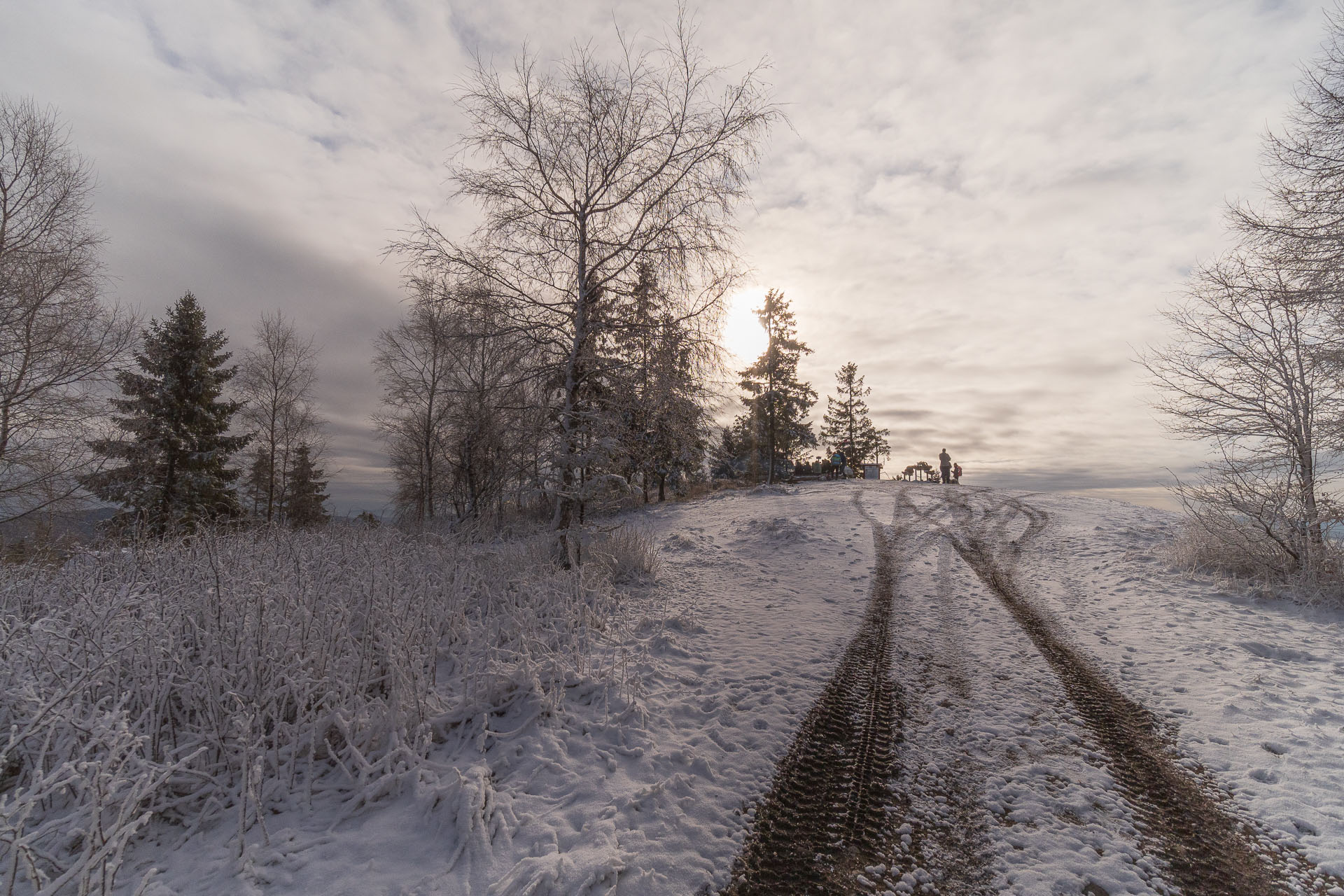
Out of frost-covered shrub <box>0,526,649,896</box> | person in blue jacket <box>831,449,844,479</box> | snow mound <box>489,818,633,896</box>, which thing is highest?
person in blue jacket <box>831,449,844,479</box>

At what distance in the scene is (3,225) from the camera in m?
10.2

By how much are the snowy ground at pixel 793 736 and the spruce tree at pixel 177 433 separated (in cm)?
2127

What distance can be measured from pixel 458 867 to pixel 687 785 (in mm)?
1591

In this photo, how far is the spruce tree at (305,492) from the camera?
1171 inches

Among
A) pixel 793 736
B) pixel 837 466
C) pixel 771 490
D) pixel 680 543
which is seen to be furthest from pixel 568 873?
pixel 837 466

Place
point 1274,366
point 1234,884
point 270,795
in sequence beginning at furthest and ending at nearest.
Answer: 1. point 1274,366
2. point 270,795
3. point 1234,884

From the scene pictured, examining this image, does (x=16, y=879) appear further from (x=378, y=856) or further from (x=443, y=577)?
(x=443, y=577)

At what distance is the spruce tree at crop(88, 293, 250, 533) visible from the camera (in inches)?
731

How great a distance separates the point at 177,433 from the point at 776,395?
3018 cm

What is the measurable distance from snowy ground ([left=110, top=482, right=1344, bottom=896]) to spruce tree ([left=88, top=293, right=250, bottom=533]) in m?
21.3

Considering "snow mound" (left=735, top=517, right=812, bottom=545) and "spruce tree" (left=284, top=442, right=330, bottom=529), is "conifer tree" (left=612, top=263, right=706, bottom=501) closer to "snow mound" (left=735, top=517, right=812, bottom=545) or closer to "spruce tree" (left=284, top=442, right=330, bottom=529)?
"snow mound" (left=735, top=517, right=812, bottom=545)

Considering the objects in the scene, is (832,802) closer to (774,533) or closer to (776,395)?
(774,533)

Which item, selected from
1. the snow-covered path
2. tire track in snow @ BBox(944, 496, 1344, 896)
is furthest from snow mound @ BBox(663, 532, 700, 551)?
tire track in snow @ BBox(944, 496, 1344, 896)

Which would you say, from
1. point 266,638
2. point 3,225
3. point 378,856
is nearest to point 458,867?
point 378,856
